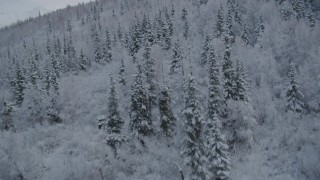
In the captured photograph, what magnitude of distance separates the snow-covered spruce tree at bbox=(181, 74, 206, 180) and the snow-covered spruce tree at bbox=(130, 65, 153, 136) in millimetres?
12619

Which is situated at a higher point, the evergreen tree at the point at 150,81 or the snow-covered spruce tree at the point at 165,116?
the evergreen tree at the point at 150,81

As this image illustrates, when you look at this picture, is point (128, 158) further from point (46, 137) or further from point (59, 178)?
point (46, 137)

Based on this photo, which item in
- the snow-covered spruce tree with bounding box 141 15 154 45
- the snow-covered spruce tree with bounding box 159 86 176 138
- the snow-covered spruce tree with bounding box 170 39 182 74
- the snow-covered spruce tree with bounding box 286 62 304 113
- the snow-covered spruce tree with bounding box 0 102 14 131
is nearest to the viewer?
the snow-covered spruce tree with bounding box 159 86 176 138

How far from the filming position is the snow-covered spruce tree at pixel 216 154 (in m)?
30.0

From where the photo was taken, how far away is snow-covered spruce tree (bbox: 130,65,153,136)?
4306 cm

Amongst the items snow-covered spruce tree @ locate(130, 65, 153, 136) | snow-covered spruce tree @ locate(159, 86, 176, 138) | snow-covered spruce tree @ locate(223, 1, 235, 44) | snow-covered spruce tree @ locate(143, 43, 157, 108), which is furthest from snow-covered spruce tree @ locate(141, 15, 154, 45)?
snow-covered spruce tree @ locate(159, 86, 176, 138)

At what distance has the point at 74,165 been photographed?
125 ft

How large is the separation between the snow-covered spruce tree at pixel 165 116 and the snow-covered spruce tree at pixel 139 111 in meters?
1.81

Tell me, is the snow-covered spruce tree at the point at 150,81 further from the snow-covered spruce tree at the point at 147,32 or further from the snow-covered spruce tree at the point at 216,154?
the snow-covered spruce tree at the point at 147,32

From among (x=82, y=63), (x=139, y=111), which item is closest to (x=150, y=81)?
(x=139, y=111)

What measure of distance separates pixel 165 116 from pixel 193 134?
1326cm

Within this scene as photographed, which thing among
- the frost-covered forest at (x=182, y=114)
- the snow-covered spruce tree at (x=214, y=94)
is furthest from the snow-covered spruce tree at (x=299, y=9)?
the snow-covered spruce tree at (x=214, y=94)

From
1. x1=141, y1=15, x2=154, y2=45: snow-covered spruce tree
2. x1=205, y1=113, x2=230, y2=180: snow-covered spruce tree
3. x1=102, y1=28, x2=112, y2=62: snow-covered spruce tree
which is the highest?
x1=141, y1=15, x2=154, y2=45: snow-covered spruce tree

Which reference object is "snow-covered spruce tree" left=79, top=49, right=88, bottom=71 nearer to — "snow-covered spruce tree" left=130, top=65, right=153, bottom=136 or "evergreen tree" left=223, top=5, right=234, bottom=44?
"evergreen tree" left=223, top=5, right=234, bottom=44
